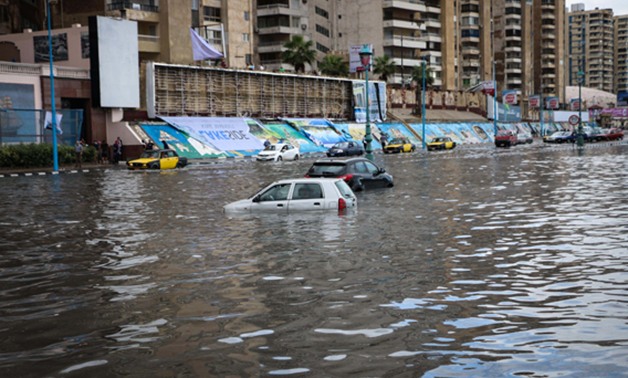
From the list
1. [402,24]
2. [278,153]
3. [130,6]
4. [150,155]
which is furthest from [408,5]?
[150,155]

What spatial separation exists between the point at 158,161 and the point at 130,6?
2553cm

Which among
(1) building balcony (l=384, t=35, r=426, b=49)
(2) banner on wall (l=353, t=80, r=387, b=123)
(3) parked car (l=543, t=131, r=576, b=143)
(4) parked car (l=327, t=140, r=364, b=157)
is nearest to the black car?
(4) parked car (l=327, t=140, r=364, b=157)

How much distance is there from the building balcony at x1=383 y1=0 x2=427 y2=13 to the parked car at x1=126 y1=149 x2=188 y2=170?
68.7m

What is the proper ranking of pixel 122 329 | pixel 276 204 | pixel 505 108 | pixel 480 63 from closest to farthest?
pixel 122 329 < pixel 276 204 < pixel 505 108 < pixel 480 63

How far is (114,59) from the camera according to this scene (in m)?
54.8

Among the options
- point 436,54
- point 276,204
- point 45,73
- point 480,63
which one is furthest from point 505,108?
point 276,204

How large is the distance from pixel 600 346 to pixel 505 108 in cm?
11136

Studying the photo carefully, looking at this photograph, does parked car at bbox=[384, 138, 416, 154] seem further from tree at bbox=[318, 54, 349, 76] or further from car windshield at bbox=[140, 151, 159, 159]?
tree at bbox=[318, 54, 349, 76]

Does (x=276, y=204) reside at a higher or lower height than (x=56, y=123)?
lower

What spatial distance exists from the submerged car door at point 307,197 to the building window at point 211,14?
211ft

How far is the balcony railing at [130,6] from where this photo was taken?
215ft

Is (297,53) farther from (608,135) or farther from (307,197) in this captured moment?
(307,197)

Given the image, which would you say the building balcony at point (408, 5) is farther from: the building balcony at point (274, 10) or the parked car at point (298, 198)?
the parked car at point (298, 198)

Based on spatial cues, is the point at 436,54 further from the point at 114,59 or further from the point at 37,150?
the point at 37,150
